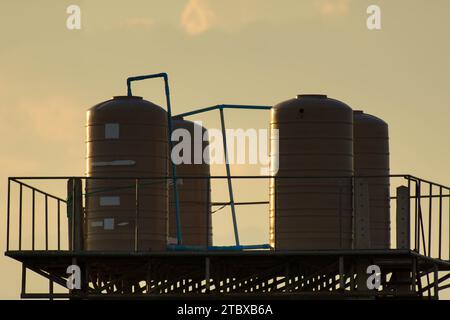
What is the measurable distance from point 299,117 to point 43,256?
267 inches

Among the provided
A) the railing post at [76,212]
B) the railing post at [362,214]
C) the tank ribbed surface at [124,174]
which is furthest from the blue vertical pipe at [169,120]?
the railing post at [362,214]

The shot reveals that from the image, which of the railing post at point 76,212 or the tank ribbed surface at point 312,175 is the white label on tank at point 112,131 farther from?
the tank ribbed surface at point 312,175

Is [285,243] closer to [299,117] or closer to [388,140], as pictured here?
[299,117]

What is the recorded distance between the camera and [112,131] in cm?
4997

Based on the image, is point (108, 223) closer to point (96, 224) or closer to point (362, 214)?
point (96, 224)

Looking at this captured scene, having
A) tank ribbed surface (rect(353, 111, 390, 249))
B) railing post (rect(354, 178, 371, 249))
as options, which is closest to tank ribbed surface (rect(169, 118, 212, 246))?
tank ribbed surface (rect(353, 111, 390, 249))

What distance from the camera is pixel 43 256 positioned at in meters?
48.5

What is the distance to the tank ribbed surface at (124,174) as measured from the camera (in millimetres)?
49656

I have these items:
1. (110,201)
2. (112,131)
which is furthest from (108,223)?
(112,131)

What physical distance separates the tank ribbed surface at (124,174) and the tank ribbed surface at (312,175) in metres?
2.92

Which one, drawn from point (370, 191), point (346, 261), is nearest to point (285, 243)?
point (346, 261)

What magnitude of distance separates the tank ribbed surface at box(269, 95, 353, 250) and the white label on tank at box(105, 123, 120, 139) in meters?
3.76

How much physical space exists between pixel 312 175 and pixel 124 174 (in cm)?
460
